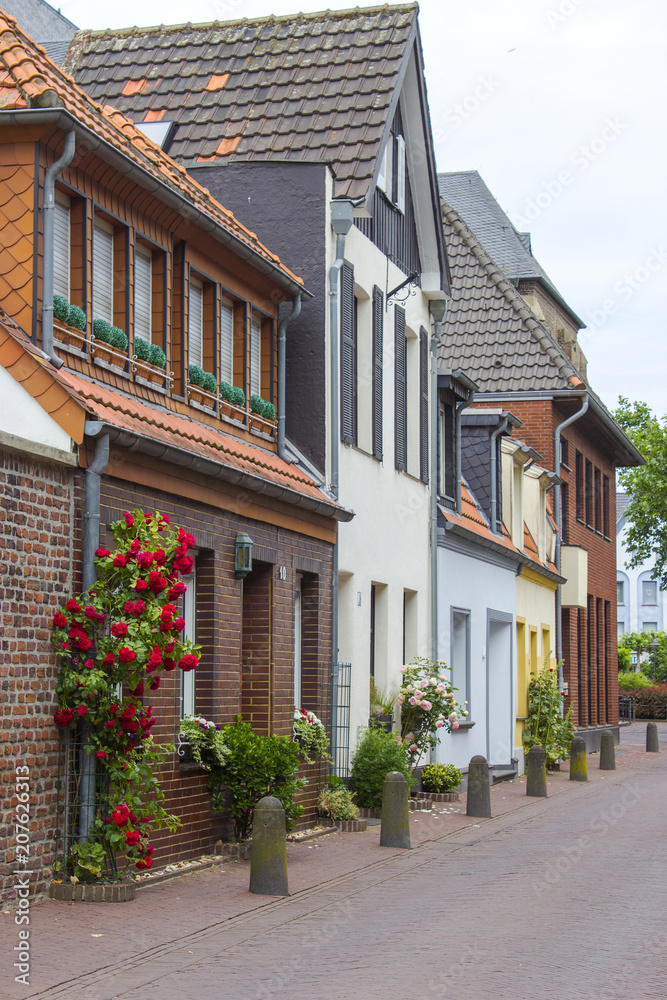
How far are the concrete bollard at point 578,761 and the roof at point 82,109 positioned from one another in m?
11.7

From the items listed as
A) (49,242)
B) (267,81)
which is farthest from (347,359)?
(49,242)

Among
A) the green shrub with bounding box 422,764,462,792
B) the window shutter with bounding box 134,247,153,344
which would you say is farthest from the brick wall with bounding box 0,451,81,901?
the green shrub with bounding box 422,764,462,792

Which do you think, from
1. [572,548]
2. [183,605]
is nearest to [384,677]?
[183,605]

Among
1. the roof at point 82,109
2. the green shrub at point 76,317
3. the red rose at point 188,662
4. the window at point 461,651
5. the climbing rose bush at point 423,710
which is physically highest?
the roof at point 82,109

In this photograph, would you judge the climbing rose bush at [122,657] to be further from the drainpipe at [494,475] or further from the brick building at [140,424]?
the drainpipe at [494,475]

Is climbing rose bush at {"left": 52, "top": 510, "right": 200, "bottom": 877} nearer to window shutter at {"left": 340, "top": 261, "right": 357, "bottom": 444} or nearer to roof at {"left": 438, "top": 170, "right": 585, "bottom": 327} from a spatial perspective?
window shutter at {"left": 340, "top": 261, "right": 357, "bottom": 444}

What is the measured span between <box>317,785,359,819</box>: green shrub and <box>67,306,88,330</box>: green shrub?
22.2 ft

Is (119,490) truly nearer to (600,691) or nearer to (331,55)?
(331,55)

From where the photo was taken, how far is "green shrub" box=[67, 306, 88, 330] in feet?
36.6

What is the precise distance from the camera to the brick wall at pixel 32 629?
9.43m

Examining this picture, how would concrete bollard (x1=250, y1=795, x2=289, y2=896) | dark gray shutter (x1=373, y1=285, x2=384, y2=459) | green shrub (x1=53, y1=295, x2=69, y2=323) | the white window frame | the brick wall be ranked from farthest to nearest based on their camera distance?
dark gray shutter (x1=373, y1=285, x2=384, y2=459) → the white window frame → green shrub (x1=53, y1=295, x2=69, y2=323) → concrete bollard (x1=250, y1=795, x2=289, y2=896) → the brick wall

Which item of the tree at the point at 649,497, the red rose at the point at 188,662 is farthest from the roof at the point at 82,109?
the tree at the point at 649,497

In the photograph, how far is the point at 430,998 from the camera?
7.37 m

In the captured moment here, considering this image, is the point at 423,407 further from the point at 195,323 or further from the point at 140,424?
the point at 140,424
